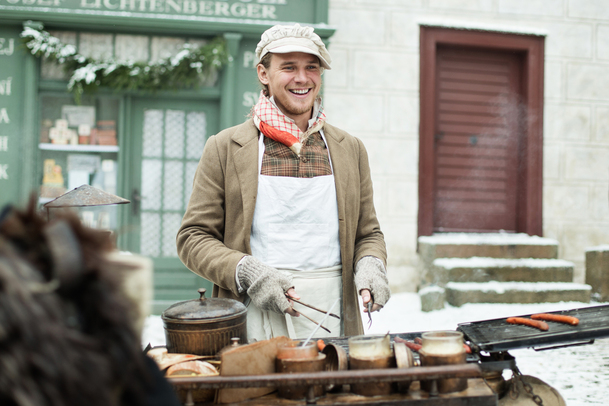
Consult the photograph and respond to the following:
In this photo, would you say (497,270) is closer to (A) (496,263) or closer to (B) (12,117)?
(A) (496,263)

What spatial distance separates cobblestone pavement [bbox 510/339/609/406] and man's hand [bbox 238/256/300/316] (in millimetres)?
2575

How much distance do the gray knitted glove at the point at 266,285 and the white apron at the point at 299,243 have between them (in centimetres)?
29

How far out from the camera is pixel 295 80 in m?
2.22

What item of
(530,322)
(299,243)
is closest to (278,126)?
(299,243)

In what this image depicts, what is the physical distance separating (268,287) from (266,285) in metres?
0.01

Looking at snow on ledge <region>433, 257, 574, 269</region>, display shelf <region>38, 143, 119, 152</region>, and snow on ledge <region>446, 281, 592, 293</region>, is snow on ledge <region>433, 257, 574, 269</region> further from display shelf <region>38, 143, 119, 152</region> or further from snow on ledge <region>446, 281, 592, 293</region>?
display shelf <region>38, 143, 119, 152</region>

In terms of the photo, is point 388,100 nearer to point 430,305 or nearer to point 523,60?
point 523,60

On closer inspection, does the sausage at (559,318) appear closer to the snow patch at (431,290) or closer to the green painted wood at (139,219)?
the snow patch at (431,290)

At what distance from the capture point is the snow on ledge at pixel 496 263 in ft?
18.6

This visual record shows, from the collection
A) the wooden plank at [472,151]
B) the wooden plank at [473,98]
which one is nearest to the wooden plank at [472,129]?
the wooden plank at [472,151]

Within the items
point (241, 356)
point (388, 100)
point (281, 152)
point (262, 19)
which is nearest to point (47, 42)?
point (262, 19)

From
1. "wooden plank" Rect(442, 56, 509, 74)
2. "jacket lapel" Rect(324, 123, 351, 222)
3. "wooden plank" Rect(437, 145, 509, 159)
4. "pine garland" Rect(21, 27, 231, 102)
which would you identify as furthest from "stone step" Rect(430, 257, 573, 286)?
"jacket lapel" Rect(324, 123, 351, 222)

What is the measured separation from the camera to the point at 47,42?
537cm

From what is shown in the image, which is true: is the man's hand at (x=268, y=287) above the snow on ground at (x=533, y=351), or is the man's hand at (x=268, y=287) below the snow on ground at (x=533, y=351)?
above
